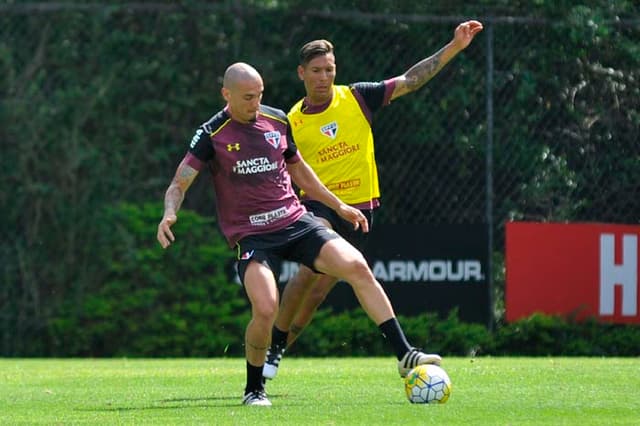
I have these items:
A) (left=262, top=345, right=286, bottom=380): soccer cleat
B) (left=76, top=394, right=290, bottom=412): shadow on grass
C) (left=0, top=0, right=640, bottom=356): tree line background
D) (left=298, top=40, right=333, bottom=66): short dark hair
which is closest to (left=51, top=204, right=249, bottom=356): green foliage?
(left=0, top=0, right=640, bottom=356): tree line background

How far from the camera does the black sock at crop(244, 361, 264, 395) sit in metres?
7.58

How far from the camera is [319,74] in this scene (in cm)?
898

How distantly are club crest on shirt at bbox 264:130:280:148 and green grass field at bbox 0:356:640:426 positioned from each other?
1.43 metres

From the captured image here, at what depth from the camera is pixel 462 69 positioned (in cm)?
1245

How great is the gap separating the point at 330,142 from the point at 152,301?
3569mm

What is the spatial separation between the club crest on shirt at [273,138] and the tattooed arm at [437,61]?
146 cm

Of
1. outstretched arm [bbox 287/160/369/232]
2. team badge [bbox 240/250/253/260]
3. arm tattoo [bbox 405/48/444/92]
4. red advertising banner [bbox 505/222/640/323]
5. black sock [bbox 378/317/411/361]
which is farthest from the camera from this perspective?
red advertising banner [bbox 505/222/640/323]

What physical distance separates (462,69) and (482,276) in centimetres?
187

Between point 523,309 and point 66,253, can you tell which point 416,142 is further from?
point 66,253

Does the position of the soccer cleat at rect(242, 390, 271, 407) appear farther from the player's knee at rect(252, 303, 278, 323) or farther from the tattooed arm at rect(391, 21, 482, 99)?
the tattooed arm at rect(391, 21, 482, 99)

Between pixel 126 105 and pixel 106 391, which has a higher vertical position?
pixel 126 105

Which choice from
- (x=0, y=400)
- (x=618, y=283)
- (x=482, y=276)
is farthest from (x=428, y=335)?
(x=0, y=400)

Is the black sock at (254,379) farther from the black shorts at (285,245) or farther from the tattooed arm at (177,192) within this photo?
the tattooed arm at (177,192)

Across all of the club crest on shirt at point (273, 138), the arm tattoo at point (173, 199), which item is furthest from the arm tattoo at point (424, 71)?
the arm tattoo at point (173, 199)
